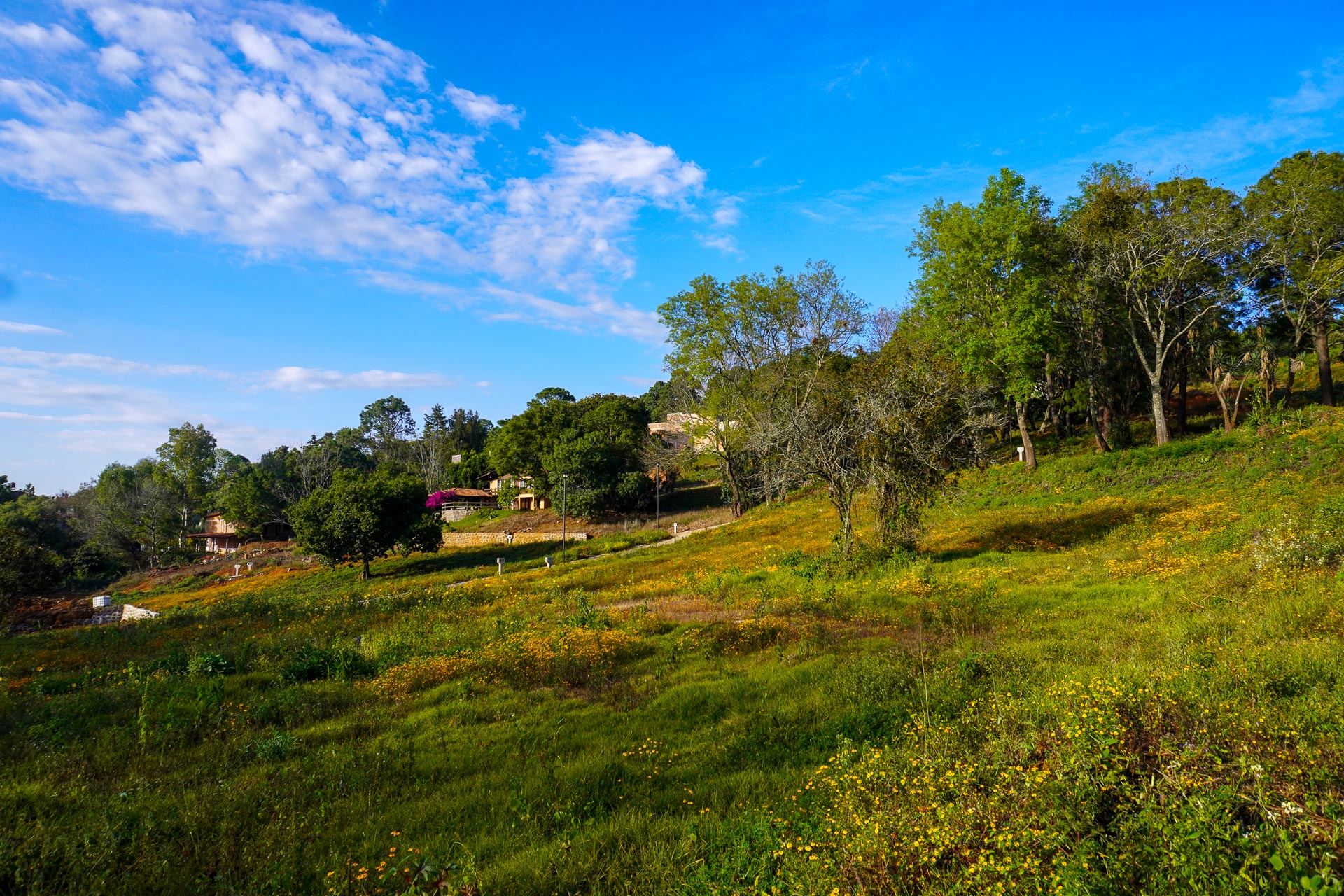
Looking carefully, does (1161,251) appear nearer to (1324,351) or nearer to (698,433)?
(1324,351)

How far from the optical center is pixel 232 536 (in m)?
81.6

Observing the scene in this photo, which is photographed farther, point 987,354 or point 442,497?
point 442,497

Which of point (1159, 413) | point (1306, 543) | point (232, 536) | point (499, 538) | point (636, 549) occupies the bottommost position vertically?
point (636, 549)

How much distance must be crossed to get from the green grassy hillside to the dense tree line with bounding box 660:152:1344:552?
18.3 feet

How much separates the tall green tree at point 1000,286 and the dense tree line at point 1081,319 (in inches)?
3.2

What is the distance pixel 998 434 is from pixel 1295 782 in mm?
48213

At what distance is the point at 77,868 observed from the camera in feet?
17.3

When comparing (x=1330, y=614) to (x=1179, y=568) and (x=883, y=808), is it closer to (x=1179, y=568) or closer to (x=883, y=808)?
(x=1179, y=568)

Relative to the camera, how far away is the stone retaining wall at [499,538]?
52781 millimetres

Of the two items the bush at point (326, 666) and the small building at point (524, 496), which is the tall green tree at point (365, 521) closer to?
the small building at point (524, 496)

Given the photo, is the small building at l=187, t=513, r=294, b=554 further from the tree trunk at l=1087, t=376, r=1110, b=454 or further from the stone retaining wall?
the tree trunk at l=1087, t=376, r=1110, b=454

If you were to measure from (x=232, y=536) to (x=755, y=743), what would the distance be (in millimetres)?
95083

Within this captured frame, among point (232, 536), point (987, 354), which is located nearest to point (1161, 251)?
point (987, 354)

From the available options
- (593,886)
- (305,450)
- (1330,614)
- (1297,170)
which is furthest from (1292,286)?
(305,450)
